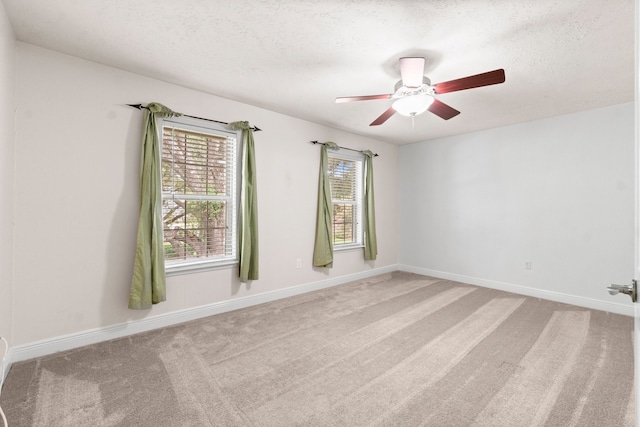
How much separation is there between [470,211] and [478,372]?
10.1ft

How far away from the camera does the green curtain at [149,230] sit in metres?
2.61

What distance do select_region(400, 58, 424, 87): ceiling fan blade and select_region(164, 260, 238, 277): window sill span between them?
2600 mm

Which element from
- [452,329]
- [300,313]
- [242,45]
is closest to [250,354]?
[300,313]

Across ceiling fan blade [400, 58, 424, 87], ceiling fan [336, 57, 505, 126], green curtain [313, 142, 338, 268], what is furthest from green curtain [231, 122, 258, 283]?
ceiling fan blade [400, 58, 424, 87]

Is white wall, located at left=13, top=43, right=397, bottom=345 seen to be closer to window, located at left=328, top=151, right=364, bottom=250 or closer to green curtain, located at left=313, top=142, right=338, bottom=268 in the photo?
green curtain, located at left=313, top=142, right=338, bottom=268

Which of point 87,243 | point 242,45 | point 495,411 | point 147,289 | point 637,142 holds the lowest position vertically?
point 495,411

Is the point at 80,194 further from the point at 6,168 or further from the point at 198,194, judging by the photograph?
the point at 198,194

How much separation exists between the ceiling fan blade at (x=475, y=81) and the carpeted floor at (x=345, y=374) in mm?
2045

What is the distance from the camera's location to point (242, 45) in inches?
87.8

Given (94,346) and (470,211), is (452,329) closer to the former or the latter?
(470,211)

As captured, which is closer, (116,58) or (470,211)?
(116,58)

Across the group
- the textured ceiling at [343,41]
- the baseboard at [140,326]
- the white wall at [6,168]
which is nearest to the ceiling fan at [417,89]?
the textured ceiling at [343,41]

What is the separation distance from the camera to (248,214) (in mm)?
3369

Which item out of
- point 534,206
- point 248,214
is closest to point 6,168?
point 248,214
